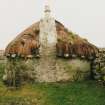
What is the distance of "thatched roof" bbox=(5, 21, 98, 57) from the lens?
20562 millimetres

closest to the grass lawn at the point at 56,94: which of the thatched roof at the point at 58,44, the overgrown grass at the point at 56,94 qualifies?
the overgrown grass at the point at 56,94

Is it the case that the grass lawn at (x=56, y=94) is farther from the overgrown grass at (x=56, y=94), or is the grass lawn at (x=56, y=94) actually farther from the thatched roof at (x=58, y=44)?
the thatched roof at (x=58, y=44)

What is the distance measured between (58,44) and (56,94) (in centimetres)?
342

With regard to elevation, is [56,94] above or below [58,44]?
below

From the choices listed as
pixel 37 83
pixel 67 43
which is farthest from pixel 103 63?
pixel 37 83

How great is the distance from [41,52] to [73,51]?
63.7 inches

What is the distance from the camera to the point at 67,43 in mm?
20844

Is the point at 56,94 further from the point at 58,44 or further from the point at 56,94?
the point at 58,44

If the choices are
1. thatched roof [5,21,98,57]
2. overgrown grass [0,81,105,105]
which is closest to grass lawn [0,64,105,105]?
overgrown grass [0,81,105,105]

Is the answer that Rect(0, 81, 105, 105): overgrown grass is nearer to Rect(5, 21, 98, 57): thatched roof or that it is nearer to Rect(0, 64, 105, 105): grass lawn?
Rect(0, 64, 105, 105): grass lawn

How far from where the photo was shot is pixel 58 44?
67.9 feet

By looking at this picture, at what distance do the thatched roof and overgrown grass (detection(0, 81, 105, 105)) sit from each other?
1644 millimetres

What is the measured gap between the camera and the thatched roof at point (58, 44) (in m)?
20.6

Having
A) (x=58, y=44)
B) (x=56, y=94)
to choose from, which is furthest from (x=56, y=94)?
(x=58, y=44)
